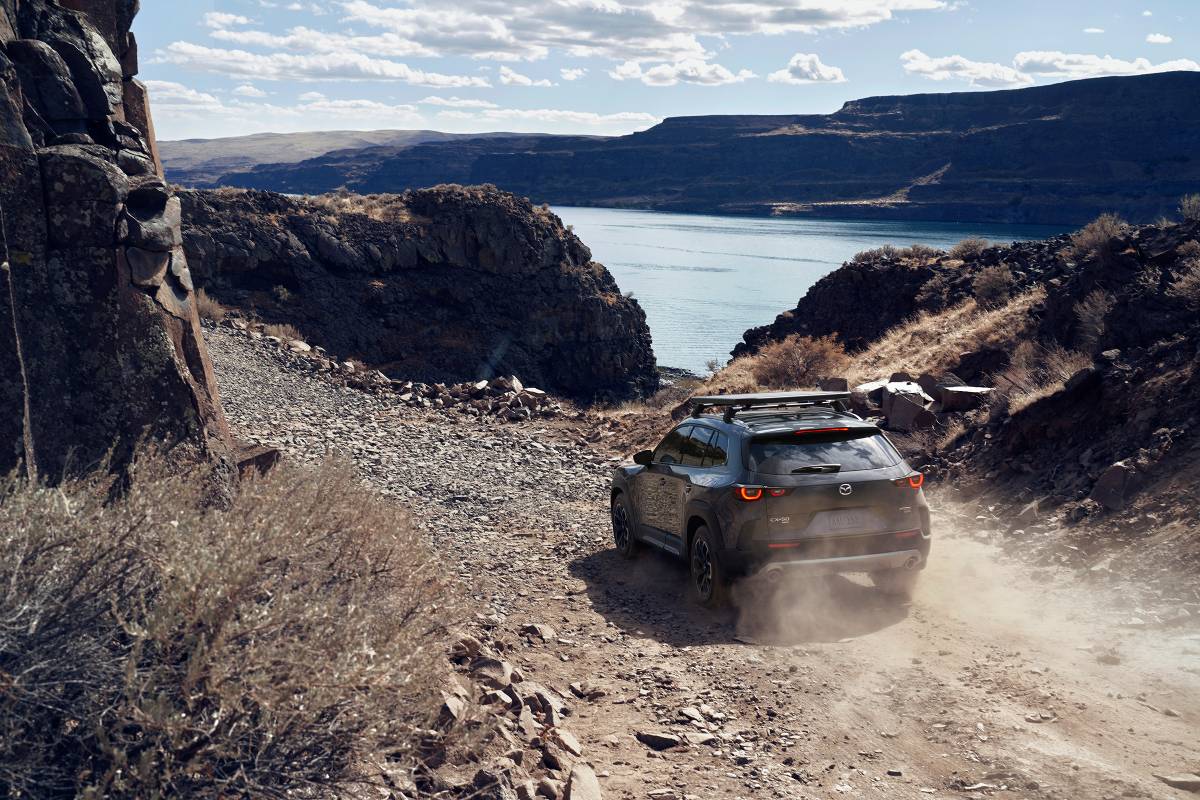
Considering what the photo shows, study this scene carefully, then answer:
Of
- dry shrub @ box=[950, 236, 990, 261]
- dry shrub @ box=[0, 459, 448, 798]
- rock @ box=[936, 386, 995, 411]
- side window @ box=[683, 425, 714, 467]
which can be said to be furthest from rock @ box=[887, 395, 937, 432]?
dry shrub @ box=[950, 236, 990, 261]

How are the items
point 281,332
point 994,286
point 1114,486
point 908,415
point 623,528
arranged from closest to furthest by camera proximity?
point 1114,486 → point 623,528 → point 908,415 → point 994,286 → point 281,332

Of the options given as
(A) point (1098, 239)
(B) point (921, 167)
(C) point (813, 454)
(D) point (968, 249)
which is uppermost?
(B) point (921, 167)

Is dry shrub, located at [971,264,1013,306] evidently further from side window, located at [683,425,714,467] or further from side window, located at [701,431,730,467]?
side window, located at [701,431,730,467]

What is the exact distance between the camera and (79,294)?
22.1 feet

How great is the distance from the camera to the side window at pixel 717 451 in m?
8.27

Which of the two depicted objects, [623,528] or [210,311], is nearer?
[623,528]

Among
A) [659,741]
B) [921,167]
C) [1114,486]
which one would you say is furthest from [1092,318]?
[921,167]

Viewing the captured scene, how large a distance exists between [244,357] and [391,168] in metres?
178

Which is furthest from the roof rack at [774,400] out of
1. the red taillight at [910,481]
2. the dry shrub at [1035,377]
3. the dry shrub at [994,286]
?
the dry shrub at [994,286]

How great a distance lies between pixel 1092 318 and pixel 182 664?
14.8 m

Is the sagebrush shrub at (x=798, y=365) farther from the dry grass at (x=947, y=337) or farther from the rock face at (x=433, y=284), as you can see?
the rock face at (x=433, y=284)

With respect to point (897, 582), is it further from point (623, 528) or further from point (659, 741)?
point (659, 741)

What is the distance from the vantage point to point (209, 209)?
122 ft

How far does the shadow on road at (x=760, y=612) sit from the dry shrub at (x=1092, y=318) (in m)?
7.96
